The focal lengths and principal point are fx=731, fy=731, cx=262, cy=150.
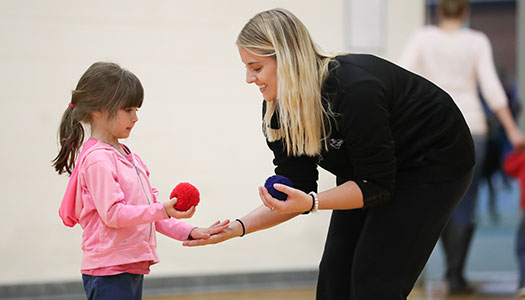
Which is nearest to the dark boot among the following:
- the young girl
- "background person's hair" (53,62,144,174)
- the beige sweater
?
the beige sweater

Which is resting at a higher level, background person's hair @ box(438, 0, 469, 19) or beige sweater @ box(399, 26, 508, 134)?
background person's hair @ box(438, 0, 469, 19)

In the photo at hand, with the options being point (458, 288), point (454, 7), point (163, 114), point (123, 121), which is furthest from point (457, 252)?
point (123, 121)

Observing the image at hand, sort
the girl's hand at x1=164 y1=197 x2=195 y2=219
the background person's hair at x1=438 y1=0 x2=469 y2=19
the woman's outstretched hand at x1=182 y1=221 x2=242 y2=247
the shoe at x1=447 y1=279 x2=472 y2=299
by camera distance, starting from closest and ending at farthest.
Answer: the girl's hand at x1=164 y1=197 x2=195 y2=219 < the woman's outstretched hand at x1=182 y1=221 x2=242 y2=247 < the background person's hair at x1=438 y1=0 x2=469 y2=19 < the shoe at x1=447 y1=279 x2=472 y2=299

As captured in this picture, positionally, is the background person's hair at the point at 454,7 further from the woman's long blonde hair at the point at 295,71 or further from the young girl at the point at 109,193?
the young girl at the point at 109,193

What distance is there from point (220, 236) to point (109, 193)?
16.8 inches

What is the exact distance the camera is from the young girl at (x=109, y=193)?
2.06m

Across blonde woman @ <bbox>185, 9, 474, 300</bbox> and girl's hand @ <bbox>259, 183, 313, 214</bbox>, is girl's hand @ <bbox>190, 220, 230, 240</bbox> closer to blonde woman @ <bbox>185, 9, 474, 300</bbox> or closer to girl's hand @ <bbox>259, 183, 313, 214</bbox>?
blonde woman @ <bbox>185, 9, 474, 300</bbox>

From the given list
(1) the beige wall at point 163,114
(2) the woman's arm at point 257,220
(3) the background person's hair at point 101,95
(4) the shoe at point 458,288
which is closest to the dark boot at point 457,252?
(4) the shoe at point 458,288

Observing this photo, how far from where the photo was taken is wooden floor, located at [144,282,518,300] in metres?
4.22

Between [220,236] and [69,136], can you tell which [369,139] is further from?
[69,136]

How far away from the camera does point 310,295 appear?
427 centimetres

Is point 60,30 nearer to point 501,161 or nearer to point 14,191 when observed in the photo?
point 14,191

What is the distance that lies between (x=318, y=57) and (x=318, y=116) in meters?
0.19

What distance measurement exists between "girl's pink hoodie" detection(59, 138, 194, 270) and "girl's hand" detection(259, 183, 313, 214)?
29 centimetres
